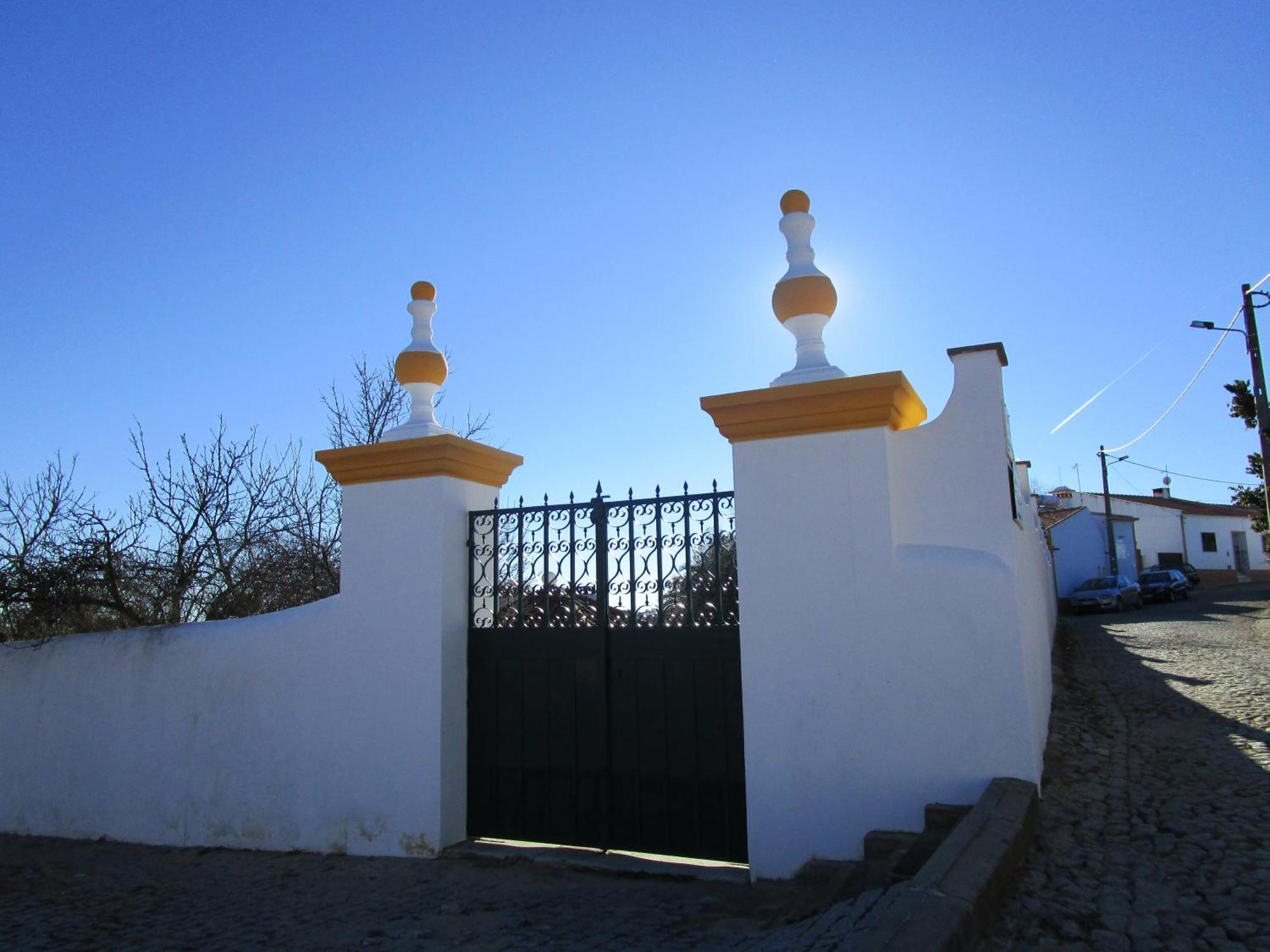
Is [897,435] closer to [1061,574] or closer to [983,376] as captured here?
[983,376]

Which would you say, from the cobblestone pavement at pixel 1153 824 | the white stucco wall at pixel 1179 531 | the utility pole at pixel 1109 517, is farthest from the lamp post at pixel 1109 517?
the cobblestone pavement at pixel 1153 824

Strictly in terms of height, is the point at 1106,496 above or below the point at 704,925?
above

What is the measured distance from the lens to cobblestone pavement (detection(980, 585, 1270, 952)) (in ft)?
8.86

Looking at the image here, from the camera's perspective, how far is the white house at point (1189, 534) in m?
39.4

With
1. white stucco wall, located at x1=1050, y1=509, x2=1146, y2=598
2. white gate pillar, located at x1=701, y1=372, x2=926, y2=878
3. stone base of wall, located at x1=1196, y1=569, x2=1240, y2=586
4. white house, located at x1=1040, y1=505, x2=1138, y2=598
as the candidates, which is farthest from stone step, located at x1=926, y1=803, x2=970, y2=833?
stone base of wall, located at x1=1196, y1=569, x2=1240, y2=586

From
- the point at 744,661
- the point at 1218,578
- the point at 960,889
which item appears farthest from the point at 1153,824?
the point at 1218,578

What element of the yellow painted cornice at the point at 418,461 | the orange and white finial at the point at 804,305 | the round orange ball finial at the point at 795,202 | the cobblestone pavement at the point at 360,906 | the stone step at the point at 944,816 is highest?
the round orange ball finial at the point at 795,202

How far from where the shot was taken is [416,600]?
5469 mm

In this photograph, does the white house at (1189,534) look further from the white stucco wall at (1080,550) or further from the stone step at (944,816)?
the stone step at (944,816)

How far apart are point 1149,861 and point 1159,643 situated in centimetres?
1039

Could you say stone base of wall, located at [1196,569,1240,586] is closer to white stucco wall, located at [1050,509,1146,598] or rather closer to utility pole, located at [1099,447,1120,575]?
white stucco wall, located at [1050,509,1146,598]

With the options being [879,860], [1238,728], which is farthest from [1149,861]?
[1238,728]

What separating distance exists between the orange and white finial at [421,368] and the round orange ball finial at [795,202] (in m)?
2.57

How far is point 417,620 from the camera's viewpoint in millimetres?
5441
